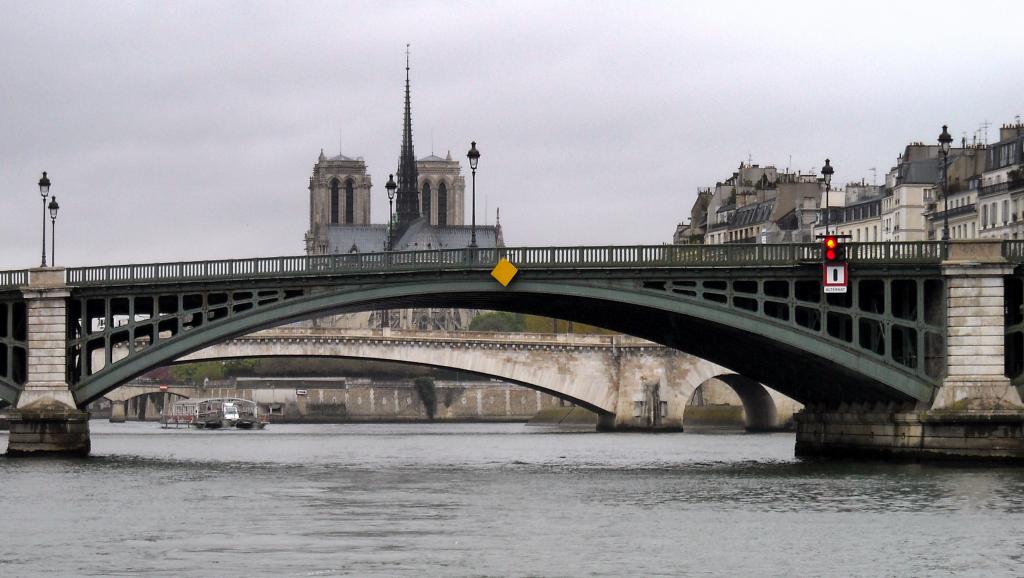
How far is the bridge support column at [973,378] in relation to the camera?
2608 inches

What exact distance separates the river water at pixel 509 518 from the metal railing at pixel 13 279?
6.38 meters

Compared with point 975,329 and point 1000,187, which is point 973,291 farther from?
point 1000,187

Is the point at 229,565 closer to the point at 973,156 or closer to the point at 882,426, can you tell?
the point at 882,426

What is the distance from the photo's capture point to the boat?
504 ft

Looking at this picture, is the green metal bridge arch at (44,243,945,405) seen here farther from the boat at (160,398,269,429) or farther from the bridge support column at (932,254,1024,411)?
the boat at (160,398,269,429)

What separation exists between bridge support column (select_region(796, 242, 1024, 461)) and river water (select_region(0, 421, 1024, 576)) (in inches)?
49.5

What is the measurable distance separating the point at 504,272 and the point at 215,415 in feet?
291

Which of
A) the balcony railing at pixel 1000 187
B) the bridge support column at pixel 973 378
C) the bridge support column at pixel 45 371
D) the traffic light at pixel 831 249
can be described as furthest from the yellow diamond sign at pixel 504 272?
the balcony railing at pixel 1000 187

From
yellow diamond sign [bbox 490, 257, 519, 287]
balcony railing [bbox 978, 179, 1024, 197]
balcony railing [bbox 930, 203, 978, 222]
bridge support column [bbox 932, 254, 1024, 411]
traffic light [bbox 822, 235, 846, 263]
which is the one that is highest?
balcony railing [bbox 978, 179, 1024, 197]

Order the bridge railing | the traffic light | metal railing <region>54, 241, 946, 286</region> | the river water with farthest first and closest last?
metal railing <region>54, 241, 946, 286</region>, the bridge railing, the traffic light, the river water

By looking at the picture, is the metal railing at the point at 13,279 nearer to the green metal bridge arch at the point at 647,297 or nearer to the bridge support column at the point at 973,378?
the green metal bridge arch at the point at 647,297

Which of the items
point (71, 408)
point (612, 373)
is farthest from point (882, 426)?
point (612, 373)

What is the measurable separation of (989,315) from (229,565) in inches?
1328

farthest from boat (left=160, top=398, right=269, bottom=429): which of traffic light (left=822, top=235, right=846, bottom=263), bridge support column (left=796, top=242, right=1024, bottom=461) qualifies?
bridge support column (left=796, top=242, right=1024, bottom=461)
